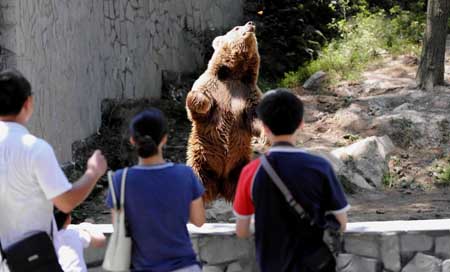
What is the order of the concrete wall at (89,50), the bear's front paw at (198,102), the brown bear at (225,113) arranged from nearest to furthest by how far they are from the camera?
the bear's front paw at (198,102)
the brown bear at (225,113)
the concrete wall at (89,50)

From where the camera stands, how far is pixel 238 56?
5.85 metres

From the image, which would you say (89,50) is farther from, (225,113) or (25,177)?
(25,177)

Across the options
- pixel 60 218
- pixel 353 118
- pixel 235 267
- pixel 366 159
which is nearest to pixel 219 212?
pixel 366 159

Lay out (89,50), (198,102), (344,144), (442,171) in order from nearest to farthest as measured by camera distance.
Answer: (198,102) < (442,171) < (89,50) < (344,144)

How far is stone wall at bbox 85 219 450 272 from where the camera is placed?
4637 millimetres

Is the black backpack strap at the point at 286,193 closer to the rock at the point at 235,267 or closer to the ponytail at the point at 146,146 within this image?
the ponytail at the point at 146,146

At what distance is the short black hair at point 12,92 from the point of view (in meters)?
3.52

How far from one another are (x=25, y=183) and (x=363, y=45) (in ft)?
31.1

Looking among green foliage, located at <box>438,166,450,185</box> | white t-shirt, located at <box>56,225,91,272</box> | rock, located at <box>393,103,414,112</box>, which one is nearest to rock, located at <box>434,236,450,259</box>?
white t-shirt, located at <box>56,225,91,272</box>

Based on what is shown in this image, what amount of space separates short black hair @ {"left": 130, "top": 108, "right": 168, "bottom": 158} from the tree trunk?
24.7ft

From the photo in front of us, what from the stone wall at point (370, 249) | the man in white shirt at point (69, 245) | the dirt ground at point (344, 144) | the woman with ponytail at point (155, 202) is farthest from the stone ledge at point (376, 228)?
the dirt ground at point (344, 144)

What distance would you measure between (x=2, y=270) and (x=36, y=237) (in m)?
0.28

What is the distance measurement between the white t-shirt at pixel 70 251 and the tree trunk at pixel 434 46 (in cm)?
751

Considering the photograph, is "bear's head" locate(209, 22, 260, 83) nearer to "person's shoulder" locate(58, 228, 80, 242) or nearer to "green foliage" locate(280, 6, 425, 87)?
"person's shoulder" locate(58, 228, 80, 242)
